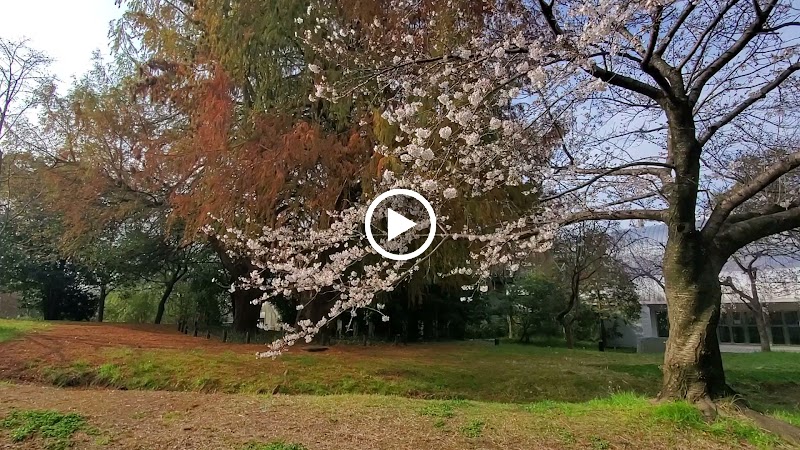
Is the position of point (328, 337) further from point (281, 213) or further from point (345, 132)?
point (345, 132)

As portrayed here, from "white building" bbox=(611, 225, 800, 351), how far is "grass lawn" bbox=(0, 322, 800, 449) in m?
8.86

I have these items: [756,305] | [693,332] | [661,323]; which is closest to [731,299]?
[756,305]

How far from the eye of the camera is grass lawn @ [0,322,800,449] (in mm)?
4391

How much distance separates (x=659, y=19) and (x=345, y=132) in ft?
17.9

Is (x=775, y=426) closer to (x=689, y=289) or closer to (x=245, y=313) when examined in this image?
(x=689, y=289)

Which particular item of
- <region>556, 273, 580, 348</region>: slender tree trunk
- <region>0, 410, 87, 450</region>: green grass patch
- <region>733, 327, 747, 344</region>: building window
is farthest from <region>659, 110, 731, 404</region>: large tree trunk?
<region>733, 327, 747, 344</region>: building window

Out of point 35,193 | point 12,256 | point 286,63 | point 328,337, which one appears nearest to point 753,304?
point 328,337

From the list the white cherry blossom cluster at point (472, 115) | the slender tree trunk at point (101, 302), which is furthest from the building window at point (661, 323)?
the slender tree trunk at point (101, 302)

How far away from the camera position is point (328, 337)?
11977mm

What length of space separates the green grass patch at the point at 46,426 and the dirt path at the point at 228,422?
4.0 inches

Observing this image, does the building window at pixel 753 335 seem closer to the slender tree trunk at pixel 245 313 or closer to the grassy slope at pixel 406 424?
the grassy slope at pixel 406 424

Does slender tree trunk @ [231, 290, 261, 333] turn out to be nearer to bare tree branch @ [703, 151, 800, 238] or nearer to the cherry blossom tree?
the cherry blossom tree

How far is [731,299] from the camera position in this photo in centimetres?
1928

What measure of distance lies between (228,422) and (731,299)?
20273 millimetres
